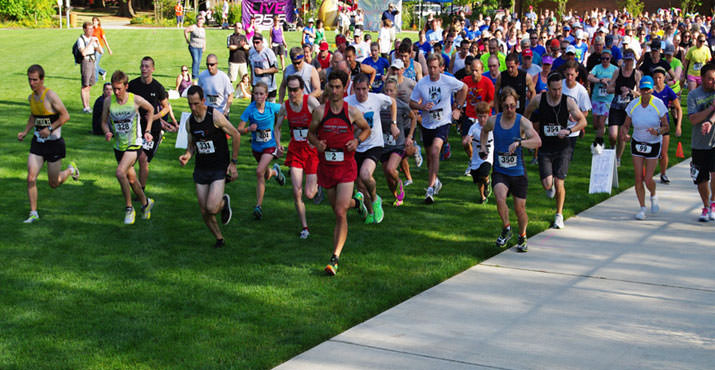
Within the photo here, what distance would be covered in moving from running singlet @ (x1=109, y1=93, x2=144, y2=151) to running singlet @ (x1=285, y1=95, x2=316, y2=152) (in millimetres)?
2027

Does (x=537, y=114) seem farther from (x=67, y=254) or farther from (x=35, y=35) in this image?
(x=35, y=35)

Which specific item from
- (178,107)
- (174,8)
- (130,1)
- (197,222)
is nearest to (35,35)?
(174,8)

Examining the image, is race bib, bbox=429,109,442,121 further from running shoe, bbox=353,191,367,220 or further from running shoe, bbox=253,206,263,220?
running shoe, bbox=253,206,263,220

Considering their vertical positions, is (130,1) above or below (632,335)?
above

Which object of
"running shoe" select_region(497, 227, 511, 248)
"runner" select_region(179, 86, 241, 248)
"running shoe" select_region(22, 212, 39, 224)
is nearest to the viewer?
"runner" select_region(179, 86, 241, 248)

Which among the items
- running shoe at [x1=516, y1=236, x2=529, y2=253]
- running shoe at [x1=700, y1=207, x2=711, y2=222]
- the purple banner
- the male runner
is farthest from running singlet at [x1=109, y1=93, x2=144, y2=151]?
the purple banner

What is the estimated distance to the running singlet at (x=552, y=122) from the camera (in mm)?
10133

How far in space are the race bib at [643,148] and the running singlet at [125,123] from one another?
627 cm

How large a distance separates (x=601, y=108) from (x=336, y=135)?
7.39 meters

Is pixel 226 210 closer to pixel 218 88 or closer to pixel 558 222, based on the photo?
pixel 558 222

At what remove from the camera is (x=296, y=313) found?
24.2 ft

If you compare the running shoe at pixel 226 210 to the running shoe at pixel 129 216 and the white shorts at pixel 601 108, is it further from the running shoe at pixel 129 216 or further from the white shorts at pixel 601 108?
the white shorts at pixel 601 108

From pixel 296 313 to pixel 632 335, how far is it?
2.76m

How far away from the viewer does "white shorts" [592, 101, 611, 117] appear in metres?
14.4
